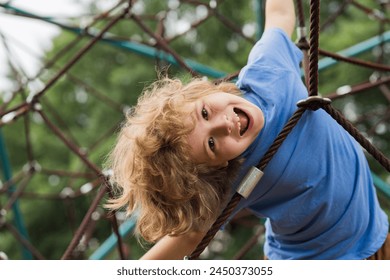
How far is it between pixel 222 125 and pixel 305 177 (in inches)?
6.2

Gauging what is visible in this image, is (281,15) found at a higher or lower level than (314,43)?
higher

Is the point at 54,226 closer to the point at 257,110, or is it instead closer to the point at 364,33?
the point at 364,33

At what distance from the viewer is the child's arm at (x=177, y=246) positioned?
104cm

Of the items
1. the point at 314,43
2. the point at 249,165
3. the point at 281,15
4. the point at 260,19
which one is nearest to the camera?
the point at 314,43

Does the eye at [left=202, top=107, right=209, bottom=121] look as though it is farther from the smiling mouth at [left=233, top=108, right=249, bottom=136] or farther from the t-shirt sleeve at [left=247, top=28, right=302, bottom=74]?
the t-shirt sleeve at [left=247, top=28, right=302, bottom=74]

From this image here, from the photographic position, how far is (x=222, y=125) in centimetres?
90

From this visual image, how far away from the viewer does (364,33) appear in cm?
453

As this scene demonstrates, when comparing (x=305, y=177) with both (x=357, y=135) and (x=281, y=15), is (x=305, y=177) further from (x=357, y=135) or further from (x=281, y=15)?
(x=281, y=15)

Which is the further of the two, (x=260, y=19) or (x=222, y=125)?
(x=260, y=19)

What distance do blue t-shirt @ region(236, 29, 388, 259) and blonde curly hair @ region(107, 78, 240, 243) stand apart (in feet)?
0.17

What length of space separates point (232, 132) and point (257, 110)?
0.05 metres

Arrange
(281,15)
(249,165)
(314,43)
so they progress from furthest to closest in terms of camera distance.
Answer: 1. (281,15)
2. (249,165)
3. (314,43)

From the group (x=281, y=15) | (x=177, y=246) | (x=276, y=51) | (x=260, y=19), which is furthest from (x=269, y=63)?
(x=260, y=19)

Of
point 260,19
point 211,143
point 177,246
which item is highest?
point 260,19
